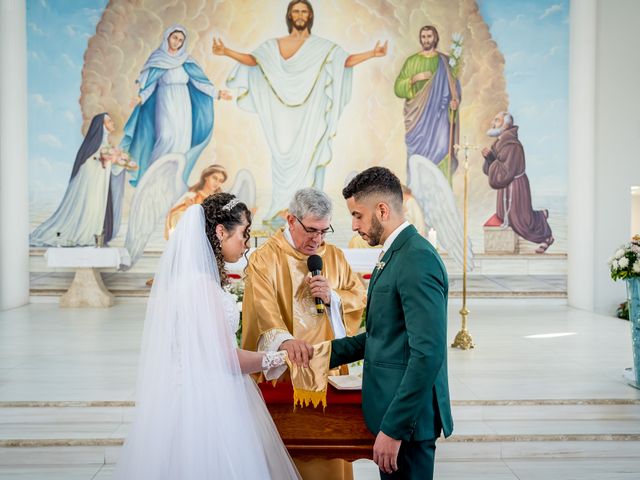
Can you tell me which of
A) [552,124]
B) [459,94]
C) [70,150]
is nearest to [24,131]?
[70,150]

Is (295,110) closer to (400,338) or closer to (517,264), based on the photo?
(517,264)

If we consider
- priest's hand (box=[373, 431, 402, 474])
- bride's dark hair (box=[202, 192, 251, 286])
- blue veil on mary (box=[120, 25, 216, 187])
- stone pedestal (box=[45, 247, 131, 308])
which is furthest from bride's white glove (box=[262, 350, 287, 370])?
blue veil on mary (box=[120, 25, 216, 187])

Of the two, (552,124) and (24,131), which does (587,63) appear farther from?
(24,131)

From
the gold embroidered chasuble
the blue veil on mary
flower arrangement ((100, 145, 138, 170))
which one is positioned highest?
the blue veil on mary

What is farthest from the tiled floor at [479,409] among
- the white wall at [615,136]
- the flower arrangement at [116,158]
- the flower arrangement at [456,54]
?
the flower arrangement at [456,54]

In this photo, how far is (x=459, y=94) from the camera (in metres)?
11.8

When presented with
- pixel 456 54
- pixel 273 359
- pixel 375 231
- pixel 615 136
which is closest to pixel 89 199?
pixel 456 54

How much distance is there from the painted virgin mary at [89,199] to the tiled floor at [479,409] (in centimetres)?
389

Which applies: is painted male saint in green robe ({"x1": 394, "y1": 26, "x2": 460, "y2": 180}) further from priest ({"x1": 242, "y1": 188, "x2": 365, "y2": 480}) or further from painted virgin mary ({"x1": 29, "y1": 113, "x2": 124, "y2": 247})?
priest ({"x1": 242, "y1": 188, "x2": 365, "y2": 480})

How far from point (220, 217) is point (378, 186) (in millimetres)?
763

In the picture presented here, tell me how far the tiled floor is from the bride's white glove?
2.01 metres

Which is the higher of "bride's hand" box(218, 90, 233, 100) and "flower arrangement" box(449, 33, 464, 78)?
"flower arrangement" box(449, 33, 464, 78)

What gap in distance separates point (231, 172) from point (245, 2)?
3.30 meters

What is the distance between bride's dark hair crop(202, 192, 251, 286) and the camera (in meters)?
2.71
